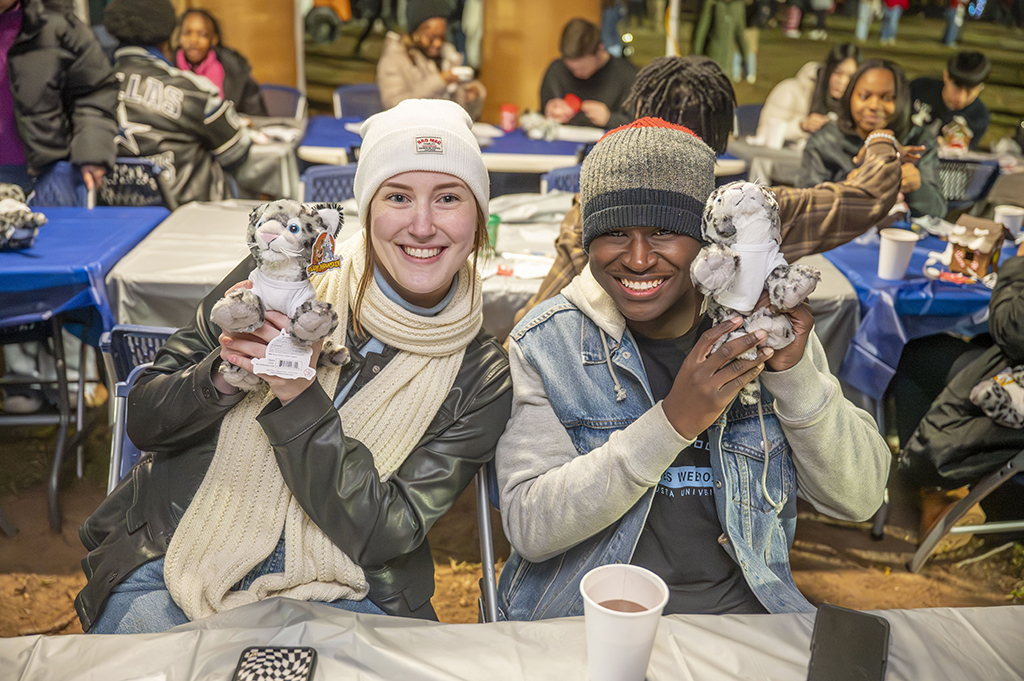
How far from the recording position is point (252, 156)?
474 cm

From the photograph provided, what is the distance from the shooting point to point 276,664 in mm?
1055

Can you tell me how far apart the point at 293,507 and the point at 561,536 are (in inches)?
20.1

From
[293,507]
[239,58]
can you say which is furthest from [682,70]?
[239,58]

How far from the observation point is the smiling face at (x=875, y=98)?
12.1 ft

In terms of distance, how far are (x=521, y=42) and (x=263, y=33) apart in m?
2.59

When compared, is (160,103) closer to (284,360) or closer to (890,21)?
(284,360)

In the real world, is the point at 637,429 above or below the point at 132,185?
above

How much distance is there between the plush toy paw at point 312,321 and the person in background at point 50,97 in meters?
2.95

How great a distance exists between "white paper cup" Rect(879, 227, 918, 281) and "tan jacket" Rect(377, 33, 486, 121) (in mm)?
3658

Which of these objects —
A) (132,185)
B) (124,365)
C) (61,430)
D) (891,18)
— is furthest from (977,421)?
(891,18)

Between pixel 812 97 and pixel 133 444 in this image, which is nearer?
pixel 133 444

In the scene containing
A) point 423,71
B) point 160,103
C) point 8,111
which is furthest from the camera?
point 423,71

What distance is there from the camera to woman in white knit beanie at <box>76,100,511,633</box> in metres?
1.42

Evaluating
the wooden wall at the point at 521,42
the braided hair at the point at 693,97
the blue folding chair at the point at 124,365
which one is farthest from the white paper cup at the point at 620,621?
the wooden wall at the point at 521,42
